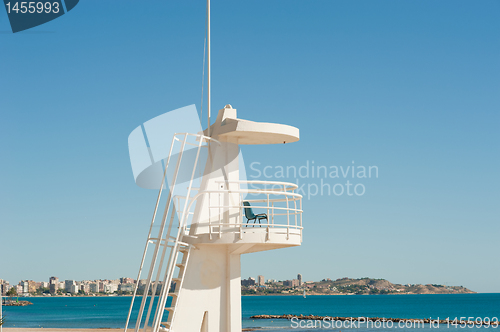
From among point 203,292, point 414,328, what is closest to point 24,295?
point 414,328

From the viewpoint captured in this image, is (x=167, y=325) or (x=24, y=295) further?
(x=24, y=295)

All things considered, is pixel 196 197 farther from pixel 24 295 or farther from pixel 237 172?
pixel 24 295

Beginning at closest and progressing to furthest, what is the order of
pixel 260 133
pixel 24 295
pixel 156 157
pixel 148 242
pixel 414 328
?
pixel 148 242
pixel 156 157
pixel 260 133
pixel 414 328
pixel 24 295

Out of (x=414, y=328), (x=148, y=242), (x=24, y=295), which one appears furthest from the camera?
(x=24, y=295)

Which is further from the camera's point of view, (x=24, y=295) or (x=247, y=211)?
(x=24, y=295)

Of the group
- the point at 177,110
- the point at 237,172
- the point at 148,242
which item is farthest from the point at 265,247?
the point at 177,110

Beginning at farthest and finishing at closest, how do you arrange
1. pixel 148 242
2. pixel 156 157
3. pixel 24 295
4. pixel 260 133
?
pixel 24 295 → pixel 260 133 → pixel 156 157 → pixel 148 242

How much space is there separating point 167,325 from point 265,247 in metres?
2.91

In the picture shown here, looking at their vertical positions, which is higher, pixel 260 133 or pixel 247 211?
pixel 260 133

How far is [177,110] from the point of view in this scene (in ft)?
45.4

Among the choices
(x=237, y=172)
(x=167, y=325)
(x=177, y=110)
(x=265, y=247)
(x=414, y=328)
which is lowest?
(x=414, y=328)

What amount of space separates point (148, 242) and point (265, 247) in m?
3.00

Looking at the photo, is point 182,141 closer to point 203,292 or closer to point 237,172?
point 237,172

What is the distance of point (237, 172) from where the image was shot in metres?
14.3
